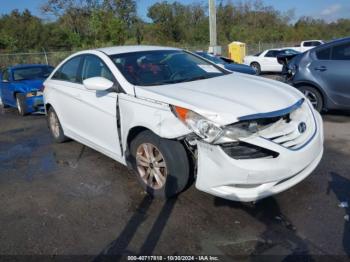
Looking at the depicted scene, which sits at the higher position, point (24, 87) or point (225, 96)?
point (225, 96)

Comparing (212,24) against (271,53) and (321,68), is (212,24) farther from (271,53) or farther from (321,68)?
(321,68)

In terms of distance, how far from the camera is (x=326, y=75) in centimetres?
625

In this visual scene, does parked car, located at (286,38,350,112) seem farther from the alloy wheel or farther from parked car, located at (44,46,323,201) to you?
the alloy wheel

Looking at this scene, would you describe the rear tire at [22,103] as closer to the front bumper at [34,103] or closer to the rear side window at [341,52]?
the front bumper at [34,103]

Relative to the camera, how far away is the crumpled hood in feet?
9.90

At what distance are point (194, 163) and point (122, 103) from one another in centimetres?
106

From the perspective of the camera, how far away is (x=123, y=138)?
3.80m

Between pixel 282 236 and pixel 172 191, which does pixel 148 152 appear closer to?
pixel 172 191

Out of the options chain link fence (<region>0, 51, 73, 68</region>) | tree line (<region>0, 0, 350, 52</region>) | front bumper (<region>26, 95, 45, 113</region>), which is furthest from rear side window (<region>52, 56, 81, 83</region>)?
tree line (<region>0, 0, 350, 52</region>)

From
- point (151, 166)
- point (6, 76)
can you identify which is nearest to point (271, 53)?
point (6, 76)

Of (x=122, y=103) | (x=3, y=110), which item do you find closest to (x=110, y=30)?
(x=3, y=110)

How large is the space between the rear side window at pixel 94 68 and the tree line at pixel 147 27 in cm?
2673

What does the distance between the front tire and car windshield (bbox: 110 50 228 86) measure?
715mm

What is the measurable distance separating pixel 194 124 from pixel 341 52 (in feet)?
14.6
